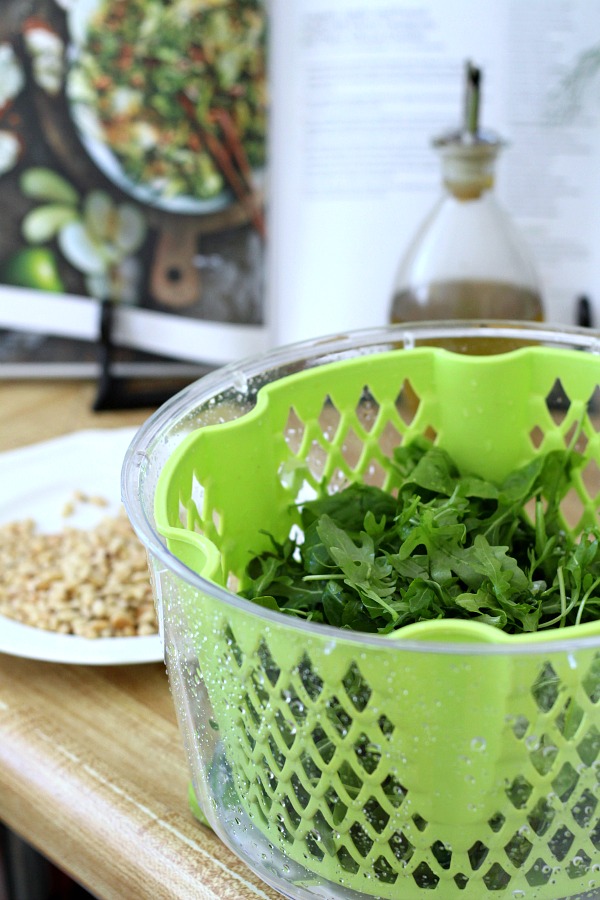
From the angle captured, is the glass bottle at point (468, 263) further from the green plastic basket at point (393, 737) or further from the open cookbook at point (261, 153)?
the green plastic basket at point (393, 737)

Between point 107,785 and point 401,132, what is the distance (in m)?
0.64

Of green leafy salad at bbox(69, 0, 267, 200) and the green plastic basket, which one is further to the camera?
green leafy salad at bbox(69, 0, 267, 200)

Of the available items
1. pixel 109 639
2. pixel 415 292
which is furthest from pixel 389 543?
pixel 415 292

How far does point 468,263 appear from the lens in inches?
31.7

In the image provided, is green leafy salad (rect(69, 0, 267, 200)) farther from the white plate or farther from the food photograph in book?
the white plate

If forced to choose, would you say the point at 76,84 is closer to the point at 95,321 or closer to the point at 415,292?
the point at 95,321

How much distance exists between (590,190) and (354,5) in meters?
0.27

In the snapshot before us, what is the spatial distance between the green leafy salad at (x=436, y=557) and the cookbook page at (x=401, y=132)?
0.43 meters

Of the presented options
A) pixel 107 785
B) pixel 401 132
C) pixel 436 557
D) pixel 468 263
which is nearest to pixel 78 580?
pixel 107 785

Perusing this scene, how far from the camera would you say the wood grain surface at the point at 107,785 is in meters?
0.42

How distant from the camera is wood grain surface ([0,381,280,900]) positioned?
1.39 feet

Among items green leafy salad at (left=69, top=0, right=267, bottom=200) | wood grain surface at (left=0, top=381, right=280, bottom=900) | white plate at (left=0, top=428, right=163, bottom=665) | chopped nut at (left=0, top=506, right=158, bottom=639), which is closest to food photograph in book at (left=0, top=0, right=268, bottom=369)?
green leafy salad at (left=69, top=0, right=267, bottom=200)

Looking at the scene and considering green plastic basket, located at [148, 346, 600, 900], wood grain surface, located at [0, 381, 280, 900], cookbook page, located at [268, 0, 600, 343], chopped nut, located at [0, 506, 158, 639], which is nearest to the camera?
green plastic basket, located at [148, 346, 600, 900]

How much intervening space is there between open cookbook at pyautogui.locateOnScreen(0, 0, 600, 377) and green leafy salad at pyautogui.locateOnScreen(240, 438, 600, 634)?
445 millimetres
